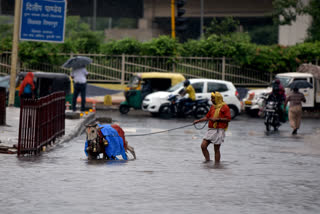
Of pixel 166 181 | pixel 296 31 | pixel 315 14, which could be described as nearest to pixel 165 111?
pixel 166 181

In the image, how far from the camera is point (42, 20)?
90.1ft

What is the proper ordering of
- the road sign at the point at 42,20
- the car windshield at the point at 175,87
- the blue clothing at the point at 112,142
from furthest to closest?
the car windshield at the point at 175,87, the road sign at the point at 42,20, the blue clothing at the point at 112,142

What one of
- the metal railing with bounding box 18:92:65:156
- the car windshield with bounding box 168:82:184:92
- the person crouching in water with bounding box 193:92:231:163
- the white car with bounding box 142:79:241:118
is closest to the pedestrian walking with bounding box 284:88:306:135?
the white car with bounding box 142:79:241:118

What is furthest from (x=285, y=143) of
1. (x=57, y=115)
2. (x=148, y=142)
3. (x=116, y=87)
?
(x=116, y=87)

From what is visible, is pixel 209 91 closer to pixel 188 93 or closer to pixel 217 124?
pixel 188 93

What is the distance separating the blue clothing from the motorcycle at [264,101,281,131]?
10656 mm

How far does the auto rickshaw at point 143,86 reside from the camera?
30312mm

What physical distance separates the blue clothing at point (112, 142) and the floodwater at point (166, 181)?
0.26 m

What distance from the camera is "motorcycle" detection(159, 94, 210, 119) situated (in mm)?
28625

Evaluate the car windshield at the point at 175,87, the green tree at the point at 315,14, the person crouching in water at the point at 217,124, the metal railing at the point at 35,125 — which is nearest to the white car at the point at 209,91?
the car windshield at the point at 175,87

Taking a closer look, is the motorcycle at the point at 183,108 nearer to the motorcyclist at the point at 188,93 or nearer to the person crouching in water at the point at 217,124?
the motorcyclist at the point at 188,93

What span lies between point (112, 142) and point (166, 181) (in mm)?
2615

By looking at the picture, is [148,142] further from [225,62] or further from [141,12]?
[141,12]

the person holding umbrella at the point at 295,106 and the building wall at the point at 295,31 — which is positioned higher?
the building wall at the point at 295,31
